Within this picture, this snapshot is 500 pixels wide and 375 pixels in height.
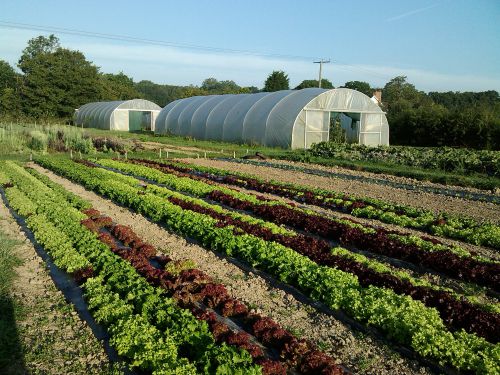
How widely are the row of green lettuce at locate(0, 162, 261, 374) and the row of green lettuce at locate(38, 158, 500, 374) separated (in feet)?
6.54

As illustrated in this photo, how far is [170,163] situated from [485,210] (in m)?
14.0

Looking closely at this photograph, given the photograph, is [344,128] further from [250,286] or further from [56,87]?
[56,87]

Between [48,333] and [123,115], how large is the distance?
47850 millimetres

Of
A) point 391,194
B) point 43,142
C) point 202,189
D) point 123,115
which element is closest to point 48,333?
point 202,189

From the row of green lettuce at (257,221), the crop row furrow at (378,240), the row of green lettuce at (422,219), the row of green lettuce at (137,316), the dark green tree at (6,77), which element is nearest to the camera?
the row of green lettuce at (137,316)

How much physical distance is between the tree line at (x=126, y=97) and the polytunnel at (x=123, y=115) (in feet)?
20.9

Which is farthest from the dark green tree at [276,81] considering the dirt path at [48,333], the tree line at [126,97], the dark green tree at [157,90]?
the dirt path at [48,333]

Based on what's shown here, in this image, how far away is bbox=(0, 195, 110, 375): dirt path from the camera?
5.09 metres

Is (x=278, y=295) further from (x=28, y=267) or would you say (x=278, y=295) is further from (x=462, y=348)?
(x=28, y=267)

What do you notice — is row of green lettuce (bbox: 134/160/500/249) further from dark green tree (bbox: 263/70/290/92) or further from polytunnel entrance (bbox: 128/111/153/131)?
dark green tree (bbox: 263/70/290/92)

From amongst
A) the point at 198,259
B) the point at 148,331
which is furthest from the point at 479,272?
the point at 148,331

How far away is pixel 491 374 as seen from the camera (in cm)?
477

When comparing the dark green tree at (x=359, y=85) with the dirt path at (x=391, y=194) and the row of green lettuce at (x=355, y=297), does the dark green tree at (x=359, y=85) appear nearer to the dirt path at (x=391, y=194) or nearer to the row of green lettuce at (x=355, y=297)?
the dirt path at (x=391, y=194)

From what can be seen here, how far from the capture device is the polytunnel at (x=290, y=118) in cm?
2883
